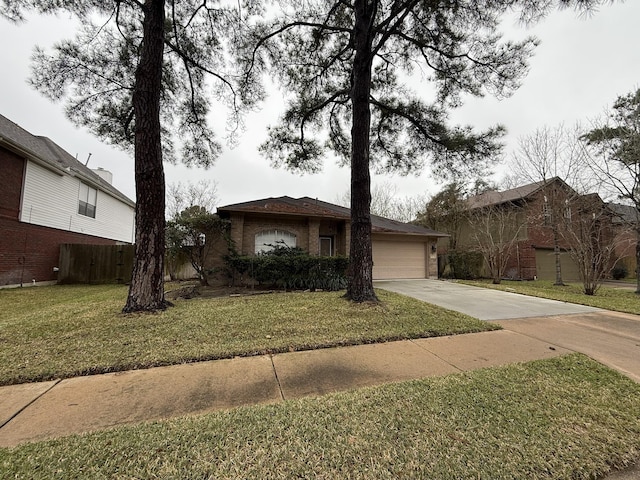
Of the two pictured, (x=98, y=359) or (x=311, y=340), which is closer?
(x=98, y=359)

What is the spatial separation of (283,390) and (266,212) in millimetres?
8040

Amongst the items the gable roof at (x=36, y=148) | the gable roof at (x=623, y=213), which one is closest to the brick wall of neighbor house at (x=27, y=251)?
the gable roof at (x=36, y=148)

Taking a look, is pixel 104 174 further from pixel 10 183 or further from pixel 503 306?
pixel 503 306

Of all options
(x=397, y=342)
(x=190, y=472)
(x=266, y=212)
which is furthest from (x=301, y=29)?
(x=190, y=472)

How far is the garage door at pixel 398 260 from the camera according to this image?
42.9 ft

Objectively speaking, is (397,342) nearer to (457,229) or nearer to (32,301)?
(32,301)

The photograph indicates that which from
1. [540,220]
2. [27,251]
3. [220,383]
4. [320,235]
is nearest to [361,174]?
[220,383]

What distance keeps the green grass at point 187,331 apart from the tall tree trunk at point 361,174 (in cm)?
66

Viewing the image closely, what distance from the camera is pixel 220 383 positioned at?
8.66ft

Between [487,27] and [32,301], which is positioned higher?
[487,27]

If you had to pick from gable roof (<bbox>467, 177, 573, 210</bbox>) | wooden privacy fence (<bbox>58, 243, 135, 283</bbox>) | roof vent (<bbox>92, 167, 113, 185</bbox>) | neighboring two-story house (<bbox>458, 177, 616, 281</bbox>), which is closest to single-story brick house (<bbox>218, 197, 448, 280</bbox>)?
neighboring two-story house (<bbox>458, 177, 616, 281</bbox>)

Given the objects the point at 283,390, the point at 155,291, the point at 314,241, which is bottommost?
the point at 283,390

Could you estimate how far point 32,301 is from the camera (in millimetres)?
6938

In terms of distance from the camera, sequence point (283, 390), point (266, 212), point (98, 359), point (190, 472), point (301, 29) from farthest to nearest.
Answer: point (266, 212) < point (301, 29) < point (98, 359) < point (283, 390) < point (190, 472)
